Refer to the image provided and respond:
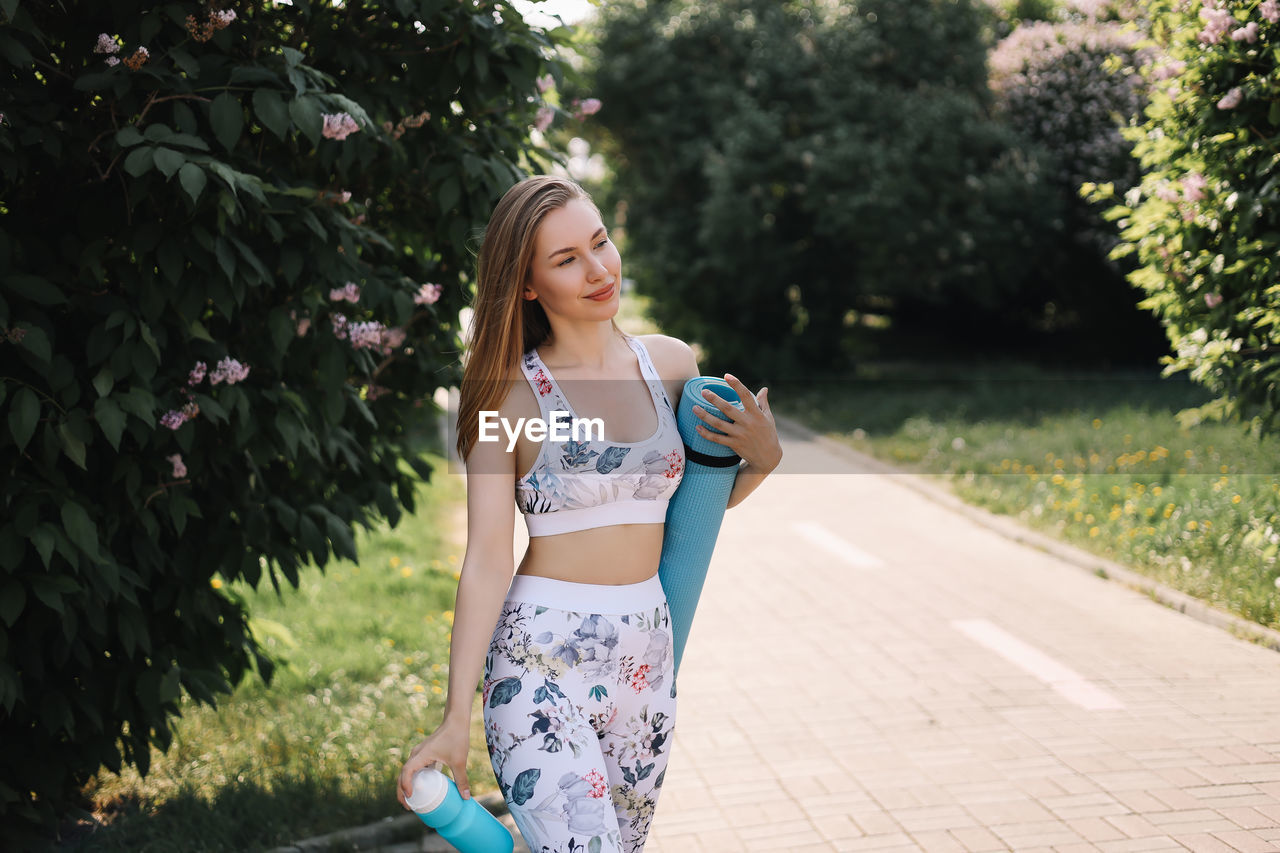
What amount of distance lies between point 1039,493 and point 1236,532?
2.51m

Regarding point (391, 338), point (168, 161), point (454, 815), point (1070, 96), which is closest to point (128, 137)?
point (168, 161)

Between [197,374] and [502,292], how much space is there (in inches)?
52.1

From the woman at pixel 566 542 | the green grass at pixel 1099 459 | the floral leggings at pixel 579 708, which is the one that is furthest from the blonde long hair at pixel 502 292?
the green grass at pixel 1099 459

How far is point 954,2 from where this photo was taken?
1808 centimetres

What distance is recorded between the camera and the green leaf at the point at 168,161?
2885 millimetres

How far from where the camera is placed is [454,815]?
7.17 feet

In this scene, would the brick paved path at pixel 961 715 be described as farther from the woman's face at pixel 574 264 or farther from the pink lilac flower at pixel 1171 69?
the pink lilac flower at pixel 1171 69

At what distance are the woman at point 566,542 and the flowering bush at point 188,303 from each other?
97 cm

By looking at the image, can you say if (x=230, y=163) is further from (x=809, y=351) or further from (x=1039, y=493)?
(x=809, y=351)

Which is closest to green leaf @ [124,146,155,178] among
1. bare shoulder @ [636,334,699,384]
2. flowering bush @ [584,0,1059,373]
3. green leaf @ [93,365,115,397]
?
green leaf @ [93,365,115,397]

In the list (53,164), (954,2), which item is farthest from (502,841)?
(954,2)

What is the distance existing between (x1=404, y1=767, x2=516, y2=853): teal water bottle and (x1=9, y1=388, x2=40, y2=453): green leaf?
1496 mm

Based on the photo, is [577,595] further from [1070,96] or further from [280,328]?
[1070,96]

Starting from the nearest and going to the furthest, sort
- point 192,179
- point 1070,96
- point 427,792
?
point 427,792 → point 192,179 → point 1070,96
